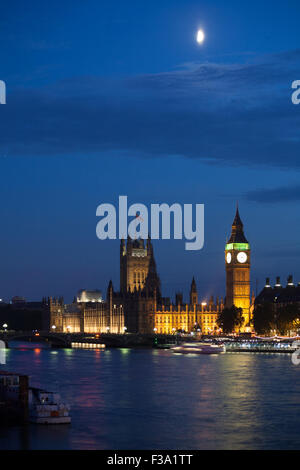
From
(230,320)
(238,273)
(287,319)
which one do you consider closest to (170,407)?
(287,319)

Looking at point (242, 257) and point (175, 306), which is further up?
point (242, 257)

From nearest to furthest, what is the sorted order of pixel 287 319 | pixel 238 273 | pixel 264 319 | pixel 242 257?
pixel 287 319 < pixel 264 319 < pixel 238 273 < pixel 242 257

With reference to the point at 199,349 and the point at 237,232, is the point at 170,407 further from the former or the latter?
the point at 237,232

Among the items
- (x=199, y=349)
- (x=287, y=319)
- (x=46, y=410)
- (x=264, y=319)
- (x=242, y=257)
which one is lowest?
(x=46, y=410)

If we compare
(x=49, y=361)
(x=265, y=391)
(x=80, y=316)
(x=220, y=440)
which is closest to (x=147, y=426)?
(x=220, y=440)

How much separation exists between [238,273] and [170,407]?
101 metres

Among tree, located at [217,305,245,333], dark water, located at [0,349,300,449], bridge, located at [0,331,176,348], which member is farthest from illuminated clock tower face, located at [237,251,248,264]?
dark water, located at [0,349,300,449]

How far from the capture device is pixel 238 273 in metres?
145

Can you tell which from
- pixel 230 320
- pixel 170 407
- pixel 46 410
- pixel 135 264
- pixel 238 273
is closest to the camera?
pixel 46 410

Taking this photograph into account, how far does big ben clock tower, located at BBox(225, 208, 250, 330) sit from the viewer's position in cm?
14500

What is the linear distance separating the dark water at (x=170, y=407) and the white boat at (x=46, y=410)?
1.54ft

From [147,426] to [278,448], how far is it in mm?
6561

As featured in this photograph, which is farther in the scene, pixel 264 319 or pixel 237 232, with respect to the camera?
pixel 237 232
